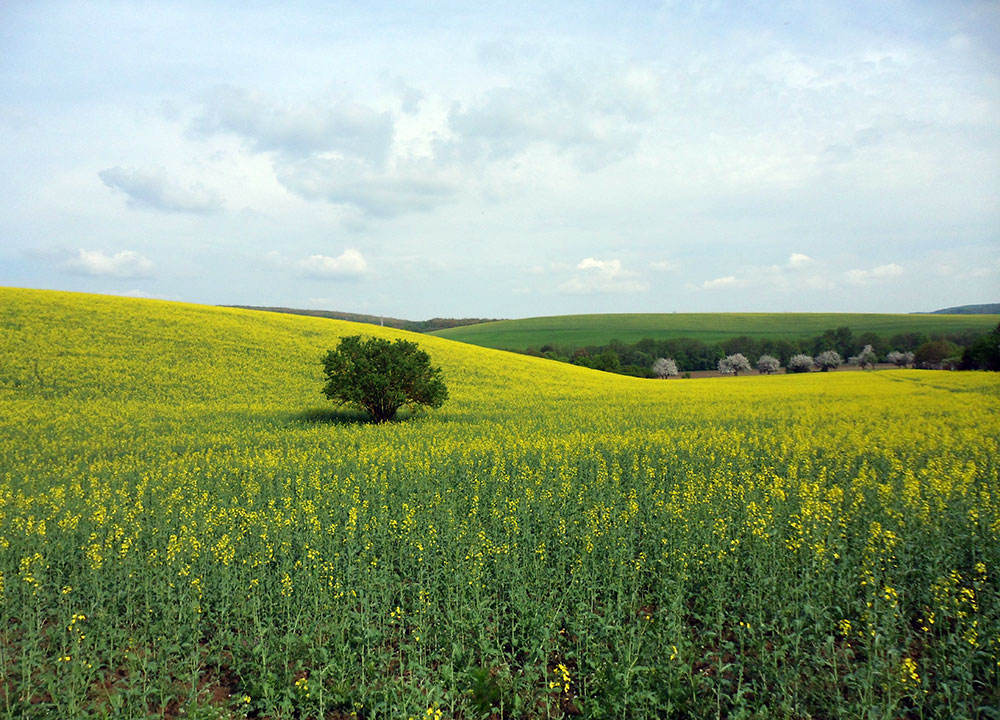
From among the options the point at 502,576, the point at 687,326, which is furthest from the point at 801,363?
the point at 502,576

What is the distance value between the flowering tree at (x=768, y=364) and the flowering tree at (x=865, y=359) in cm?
1172

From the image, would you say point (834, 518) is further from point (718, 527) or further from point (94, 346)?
point (94, 346)

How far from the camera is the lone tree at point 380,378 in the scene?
72.2ft

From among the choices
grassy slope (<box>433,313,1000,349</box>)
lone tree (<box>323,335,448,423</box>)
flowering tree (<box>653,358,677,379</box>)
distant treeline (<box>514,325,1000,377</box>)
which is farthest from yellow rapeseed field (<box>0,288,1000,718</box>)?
grassy slope (<box>433,313,1000,349</box>)

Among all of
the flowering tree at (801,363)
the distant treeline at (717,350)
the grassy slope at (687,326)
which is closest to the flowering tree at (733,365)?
the flowering tree at (801,363)

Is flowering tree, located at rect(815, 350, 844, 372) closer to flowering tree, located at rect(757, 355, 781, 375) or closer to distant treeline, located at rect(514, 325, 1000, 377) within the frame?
flowering tree, located at rect(757, 355, 781, 375)

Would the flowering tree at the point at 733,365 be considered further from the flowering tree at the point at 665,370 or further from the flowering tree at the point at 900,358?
the flowering tree at the point at 900,358

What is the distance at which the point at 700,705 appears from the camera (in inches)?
194

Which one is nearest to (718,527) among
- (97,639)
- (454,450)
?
(97,639)

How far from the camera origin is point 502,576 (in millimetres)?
7070

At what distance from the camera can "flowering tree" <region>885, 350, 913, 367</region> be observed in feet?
258

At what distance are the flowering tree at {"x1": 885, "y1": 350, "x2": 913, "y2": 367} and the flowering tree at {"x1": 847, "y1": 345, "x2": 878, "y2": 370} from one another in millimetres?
2198

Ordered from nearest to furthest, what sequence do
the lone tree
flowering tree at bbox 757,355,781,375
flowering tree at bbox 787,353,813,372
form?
the lone tree
flowering tree at bbox 787,353,813,372
flowering tree at bbox 757,355,781,375

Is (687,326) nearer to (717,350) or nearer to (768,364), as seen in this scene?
(717,350)
